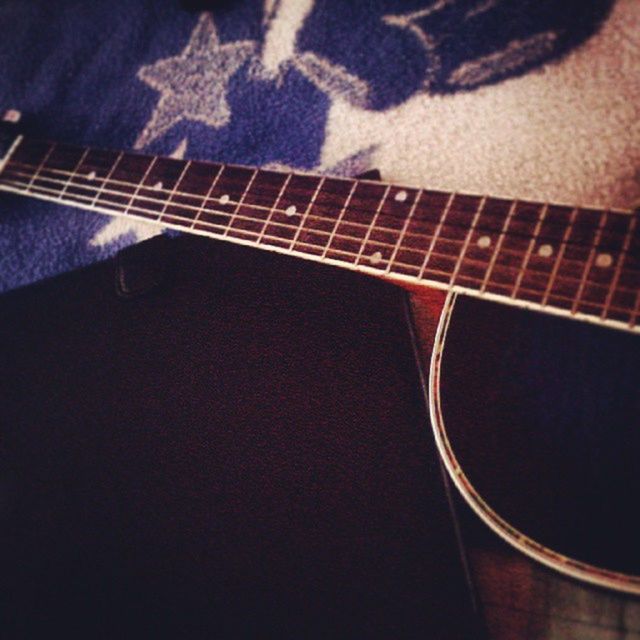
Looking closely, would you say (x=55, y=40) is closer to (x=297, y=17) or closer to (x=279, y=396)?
(x=297, y=17)

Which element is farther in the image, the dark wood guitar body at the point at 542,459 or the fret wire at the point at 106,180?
the fret wire at the point at 106,180

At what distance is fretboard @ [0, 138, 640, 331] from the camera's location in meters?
0.44

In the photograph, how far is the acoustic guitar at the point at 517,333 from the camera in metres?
0.45

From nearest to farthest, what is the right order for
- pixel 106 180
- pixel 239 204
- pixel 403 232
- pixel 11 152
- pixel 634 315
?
pixel 634 315
pixel 403 232
pixel 239 204
pixel 106 180
pixel 11 152

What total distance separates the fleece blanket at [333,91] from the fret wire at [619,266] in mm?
236

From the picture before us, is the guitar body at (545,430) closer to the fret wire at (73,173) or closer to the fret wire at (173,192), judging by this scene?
the fret wire at (173,192)

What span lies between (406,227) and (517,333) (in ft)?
0.53

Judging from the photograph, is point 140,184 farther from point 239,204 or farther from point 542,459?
point 542,459

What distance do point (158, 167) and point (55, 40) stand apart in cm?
55

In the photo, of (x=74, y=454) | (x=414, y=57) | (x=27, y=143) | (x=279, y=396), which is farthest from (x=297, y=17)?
(x=74, y=454)

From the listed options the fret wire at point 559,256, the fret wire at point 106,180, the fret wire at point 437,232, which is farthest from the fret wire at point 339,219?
the fret wire at point 106,180

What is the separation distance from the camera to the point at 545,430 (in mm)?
537

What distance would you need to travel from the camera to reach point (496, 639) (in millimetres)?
593

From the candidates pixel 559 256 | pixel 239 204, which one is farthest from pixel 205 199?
pixel 559 256
